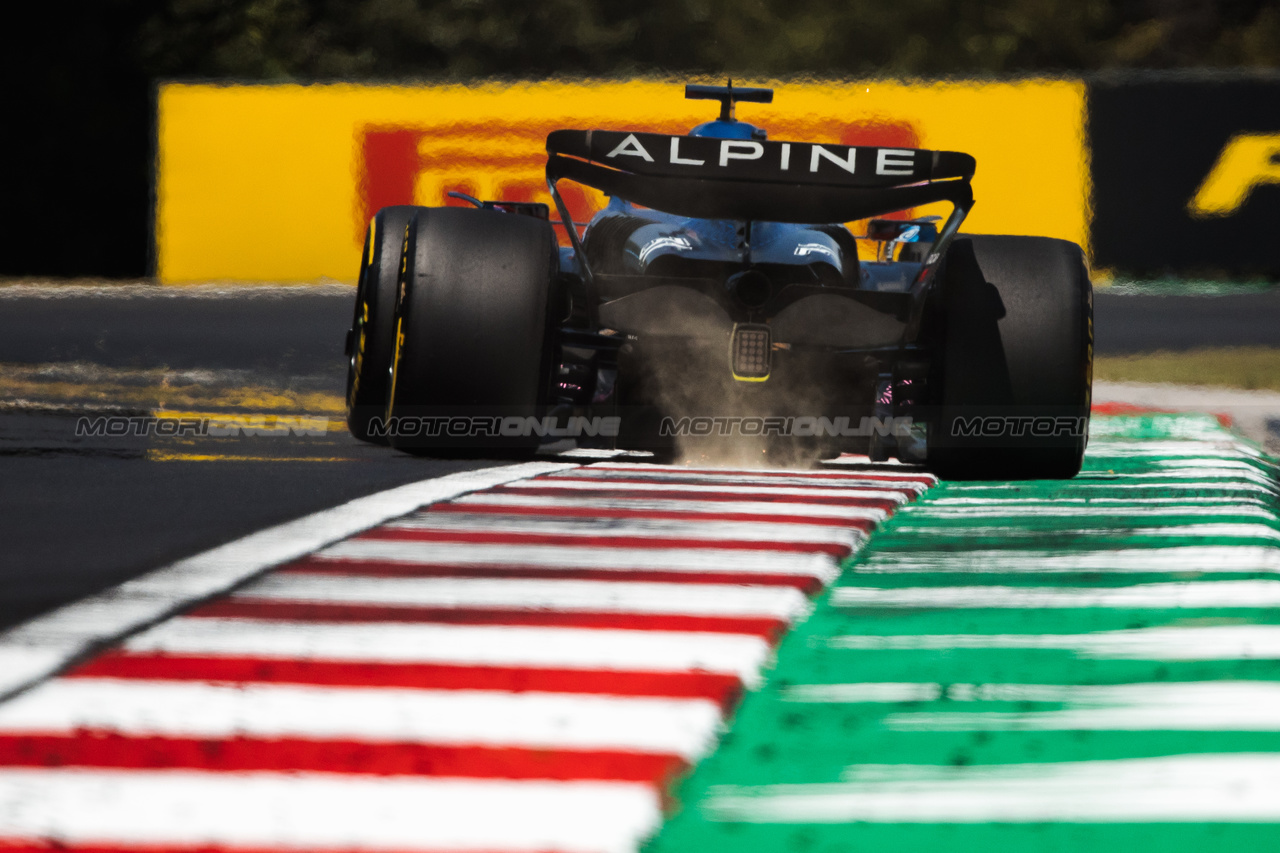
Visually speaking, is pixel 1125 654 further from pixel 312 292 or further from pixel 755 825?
pixel 312 292

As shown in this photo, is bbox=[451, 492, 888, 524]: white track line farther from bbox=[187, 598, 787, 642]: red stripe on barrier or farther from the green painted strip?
bbox=[187, 598, 787, 642]: red stripe on barrier

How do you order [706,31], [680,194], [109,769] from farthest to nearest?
[706,31], [680,194], [109,769]

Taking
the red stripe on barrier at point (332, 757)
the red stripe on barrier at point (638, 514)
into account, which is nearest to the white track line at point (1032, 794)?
the red stripe on barrier at point (332, 757)

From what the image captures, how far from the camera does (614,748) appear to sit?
2756 millimetres

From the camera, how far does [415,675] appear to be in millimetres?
3162

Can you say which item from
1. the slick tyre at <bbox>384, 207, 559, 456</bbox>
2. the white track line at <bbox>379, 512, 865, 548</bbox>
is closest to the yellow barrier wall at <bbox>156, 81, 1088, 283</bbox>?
the slick tyre at <bbox>384, 207, 559, 456</bbox>

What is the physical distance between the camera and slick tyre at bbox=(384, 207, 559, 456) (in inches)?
224

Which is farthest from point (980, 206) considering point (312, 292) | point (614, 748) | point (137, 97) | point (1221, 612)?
point (614, 748)

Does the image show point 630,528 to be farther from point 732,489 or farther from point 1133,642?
→ point 1133,642

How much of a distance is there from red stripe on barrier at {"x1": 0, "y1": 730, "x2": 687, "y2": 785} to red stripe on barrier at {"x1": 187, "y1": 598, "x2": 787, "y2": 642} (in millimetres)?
864

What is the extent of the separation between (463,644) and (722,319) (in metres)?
2.71

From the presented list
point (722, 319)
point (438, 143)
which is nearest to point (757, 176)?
point (722, 319)

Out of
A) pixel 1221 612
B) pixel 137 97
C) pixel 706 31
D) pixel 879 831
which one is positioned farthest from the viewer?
pixel 706 31

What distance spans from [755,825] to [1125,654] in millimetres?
1309
